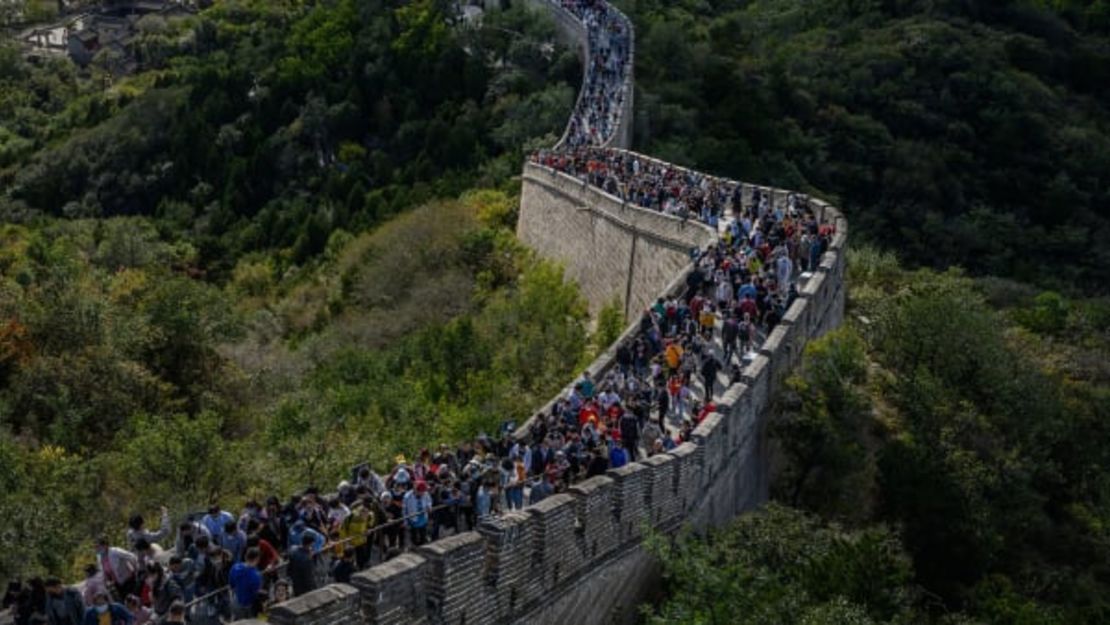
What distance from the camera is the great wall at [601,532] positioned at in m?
12.1

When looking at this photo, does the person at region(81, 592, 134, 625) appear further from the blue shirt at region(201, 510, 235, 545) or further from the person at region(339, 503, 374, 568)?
the person at region(339, 503, 374, 568)

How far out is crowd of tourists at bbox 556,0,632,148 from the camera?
5041cm

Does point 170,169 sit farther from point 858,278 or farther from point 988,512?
point 988,512

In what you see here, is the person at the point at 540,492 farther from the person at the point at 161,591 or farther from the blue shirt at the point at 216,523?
the person at the point at 161,591

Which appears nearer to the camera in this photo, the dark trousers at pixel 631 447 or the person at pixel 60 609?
the person at pixel 60 609

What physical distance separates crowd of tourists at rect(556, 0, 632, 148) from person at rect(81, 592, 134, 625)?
37.4 metres

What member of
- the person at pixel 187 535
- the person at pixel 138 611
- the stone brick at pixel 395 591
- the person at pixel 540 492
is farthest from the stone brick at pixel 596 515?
the person at pixel 138 611

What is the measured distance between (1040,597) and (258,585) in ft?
52.7

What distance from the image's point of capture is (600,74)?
57188mm

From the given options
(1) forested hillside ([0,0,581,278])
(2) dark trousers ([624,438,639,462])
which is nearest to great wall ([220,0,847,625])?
(2) dark trousers ([624,438,639,462])

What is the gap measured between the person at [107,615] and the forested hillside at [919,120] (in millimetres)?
41174

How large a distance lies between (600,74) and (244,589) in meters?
46.9

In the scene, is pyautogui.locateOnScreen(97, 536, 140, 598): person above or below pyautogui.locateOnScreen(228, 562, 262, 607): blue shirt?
below

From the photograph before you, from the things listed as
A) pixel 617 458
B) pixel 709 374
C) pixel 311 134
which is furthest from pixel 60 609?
pixel 311 134
